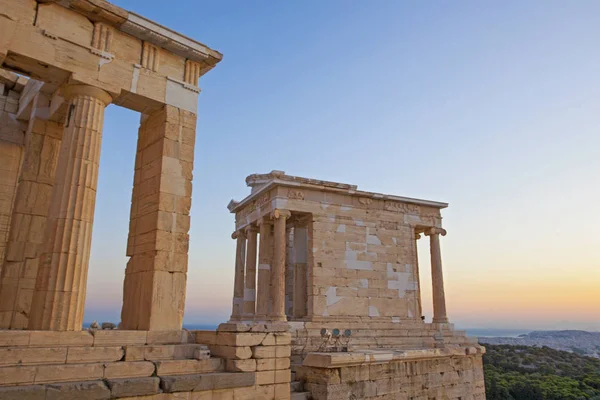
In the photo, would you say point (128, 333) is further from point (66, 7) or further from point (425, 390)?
point (425, 390)

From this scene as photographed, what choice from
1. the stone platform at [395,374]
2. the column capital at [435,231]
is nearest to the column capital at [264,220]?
the column capital at [435,231]

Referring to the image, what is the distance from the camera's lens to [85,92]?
884cm

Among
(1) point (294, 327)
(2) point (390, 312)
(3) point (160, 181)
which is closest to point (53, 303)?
(3) point (160, 181)

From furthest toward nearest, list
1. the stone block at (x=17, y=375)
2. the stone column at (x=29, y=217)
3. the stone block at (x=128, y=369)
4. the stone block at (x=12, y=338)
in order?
the stone column at (x=29, y=217), the stone block at (x=128, y=369), the stone block at (x=12, y=338), the stone block at (x=17, y=375)

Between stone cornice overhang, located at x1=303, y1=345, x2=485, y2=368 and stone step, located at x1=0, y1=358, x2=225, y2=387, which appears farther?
stone cornice overhang, located at x1=303, y1=345, x2=485, y2=368

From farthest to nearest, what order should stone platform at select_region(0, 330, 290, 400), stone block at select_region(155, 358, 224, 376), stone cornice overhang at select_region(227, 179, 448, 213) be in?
1. stone cornice overhang at select_region(227, 179, 448, 213)
2. stone block at select_region(155, 358, 224, 376)
3. stone platform at select_region(0, 330, 290, 400)

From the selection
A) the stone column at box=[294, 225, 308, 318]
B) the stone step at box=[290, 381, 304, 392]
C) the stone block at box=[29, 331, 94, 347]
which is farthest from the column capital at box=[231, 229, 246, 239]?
the stone block at box=[29, 331, 94, 347]

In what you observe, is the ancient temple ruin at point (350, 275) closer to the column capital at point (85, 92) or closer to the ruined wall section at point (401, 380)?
the ruined wall section at point (401, 380)

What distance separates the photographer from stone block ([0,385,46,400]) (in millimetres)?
5520

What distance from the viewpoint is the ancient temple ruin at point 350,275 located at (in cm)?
1628

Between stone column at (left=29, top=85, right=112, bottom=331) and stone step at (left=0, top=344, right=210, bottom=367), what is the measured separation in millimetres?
1004

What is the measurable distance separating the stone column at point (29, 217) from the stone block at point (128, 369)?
4.24 m

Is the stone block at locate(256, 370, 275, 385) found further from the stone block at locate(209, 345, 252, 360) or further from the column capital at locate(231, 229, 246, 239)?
the column capital at locate(231, 229, 246, 239)

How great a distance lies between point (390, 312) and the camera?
19391 millimetres
